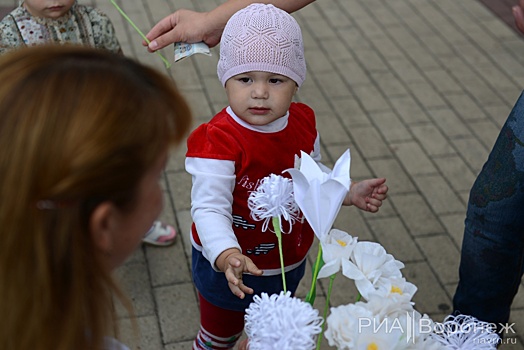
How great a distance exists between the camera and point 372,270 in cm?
127

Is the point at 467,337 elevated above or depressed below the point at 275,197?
below

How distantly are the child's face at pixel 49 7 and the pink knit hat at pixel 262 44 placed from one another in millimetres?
771

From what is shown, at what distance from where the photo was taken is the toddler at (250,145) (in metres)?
1.83

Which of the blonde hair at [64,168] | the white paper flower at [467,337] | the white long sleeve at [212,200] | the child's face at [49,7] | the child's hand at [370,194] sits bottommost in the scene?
the child's hand at [370,194]

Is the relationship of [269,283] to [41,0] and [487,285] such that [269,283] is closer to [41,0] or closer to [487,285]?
[487,285]

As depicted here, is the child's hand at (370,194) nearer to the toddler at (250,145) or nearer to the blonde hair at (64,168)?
the toddler at (250,145)

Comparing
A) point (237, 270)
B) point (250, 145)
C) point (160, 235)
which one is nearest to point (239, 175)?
point (250, 145)

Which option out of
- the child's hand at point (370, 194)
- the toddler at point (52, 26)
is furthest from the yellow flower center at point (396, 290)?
the toddler at point (52, 26)

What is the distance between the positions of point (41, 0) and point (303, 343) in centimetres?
173

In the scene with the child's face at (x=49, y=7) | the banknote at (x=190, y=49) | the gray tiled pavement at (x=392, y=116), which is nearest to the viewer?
the banknote at (x=190, y=49)

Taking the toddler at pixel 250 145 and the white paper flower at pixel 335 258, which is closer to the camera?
the white paper flower at pixel 335 258

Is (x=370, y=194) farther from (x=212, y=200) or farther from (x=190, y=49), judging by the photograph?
(x=190, y=49)

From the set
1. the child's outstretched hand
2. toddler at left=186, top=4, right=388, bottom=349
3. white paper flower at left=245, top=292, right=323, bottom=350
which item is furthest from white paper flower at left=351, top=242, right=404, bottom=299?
toddler at left=186, top=4, right=388, bottom=349

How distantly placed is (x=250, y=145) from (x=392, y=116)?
2.56 meters
